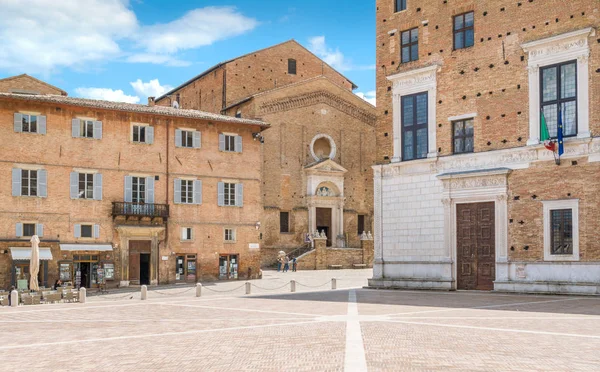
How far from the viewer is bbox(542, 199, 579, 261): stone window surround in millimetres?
25133

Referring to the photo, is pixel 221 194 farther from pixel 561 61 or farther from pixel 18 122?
pixel 561 61

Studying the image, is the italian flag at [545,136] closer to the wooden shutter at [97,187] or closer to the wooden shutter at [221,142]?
the wooden shutter at [221,142]

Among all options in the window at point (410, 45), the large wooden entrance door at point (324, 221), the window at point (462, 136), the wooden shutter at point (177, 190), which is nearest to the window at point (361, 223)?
the large wooden entrance door at point (324, 221)

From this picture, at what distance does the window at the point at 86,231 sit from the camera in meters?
37.0

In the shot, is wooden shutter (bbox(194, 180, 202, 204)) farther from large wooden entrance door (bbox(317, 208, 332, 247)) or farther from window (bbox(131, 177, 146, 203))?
large wooden entrance door (bbox(317, 208, 332, 247))

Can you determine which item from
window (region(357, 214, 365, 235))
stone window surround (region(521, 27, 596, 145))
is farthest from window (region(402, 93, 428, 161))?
window (region(357, 214, 365, 235))

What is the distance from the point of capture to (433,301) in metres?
23.8

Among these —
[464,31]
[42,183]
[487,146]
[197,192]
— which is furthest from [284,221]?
[487,146]

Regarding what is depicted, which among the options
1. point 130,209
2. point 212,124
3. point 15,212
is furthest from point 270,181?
point 15,212

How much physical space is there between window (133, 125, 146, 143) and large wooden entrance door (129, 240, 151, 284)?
5.60 m

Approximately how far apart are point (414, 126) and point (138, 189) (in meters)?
16.2

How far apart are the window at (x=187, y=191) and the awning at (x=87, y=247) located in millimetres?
5091

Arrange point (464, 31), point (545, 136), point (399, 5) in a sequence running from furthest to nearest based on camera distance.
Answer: point (399, 5) < point (464, 31) < point (545, 136)

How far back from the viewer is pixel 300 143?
182 feet
